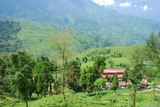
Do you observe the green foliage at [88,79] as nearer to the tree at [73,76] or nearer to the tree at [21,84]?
the tree at [73,76]

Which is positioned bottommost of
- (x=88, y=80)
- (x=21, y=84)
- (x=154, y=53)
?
(x=88, y=80)

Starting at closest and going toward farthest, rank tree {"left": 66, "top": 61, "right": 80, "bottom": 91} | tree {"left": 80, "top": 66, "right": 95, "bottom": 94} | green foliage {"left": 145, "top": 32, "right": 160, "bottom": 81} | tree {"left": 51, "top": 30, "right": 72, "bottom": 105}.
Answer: green foliage {"left": 145, "top": 32, "right": 160, "bottom": 81} → tree {"left": 51, "top": 30, "right": 72, "bottom": 105} → tree {"left": 80, "top": 66, "right": 95, "bottom": 94} → tree {"left": 66, "top": 61, "right": 80, "bottom": 91}

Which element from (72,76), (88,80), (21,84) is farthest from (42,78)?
(21,84)

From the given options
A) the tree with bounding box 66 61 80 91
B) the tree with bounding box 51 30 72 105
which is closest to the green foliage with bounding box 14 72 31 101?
the tree with bounding box 51 30 72 105

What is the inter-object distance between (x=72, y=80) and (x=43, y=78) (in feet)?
81.5

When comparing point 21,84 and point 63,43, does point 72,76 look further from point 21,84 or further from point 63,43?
point 21,84

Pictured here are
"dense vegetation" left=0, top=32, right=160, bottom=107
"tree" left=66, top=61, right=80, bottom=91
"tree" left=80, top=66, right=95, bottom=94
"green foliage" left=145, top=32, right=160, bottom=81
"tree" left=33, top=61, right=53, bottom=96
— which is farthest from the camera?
"tree" left=66, top=61, right=80, bottom=91

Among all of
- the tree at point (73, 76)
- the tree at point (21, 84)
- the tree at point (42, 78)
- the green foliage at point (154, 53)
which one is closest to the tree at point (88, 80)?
the tree at point (73, 76)

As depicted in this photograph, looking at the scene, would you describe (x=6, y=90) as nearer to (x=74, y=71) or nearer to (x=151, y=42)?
(x=74, y=71)

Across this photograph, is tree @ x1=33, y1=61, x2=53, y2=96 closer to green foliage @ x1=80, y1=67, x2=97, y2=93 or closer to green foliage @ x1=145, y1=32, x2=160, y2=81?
green foliage @ x1=80, y1=67, x2=97, y2=93

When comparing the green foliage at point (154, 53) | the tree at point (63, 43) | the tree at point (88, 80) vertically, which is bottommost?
the tree at point (88, 80)

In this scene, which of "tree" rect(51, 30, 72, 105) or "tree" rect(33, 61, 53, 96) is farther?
"tree" rect(33, 61, 53, 96)

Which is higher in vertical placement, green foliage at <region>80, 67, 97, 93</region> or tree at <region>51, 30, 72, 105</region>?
tree at <region>51, 30, 72, 105</region>

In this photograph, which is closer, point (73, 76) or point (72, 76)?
point (72, 76)
